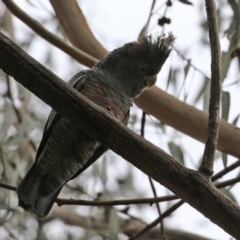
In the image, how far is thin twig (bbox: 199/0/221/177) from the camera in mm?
1594

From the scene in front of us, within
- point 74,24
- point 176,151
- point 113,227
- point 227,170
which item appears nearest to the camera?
point 227,170

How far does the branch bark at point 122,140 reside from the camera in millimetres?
1540

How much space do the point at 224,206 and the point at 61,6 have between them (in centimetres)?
139

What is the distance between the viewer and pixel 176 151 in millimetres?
2703

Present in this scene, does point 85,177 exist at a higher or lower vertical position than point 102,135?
higher

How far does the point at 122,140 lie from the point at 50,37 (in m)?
1.04

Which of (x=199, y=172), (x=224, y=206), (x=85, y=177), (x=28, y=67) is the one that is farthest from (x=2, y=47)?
(x=85, y=177)

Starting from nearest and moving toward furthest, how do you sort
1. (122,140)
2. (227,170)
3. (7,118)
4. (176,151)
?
(122,140) → (227,170) → (176,151) → (7,118)

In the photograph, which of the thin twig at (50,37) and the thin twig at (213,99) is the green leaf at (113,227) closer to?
the thin twig at (50,37)

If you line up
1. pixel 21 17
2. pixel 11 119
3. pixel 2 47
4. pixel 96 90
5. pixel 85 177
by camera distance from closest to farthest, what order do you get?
pixel 2 47
pixel 96 90
pixel 21 17
pixel 11 119
pixel 85 177

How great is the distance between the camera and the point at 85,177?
3.61 m

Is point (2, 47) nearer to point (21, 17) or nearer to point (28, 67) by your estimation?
point (28, 67)

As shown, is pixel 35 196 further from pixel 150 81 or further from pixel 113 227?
pixel 150 81

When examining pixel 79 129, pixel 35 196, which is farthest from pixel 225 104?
pixel 35 196
